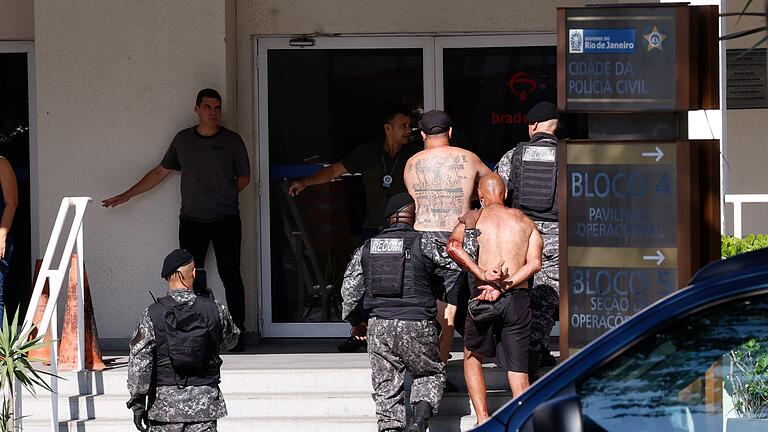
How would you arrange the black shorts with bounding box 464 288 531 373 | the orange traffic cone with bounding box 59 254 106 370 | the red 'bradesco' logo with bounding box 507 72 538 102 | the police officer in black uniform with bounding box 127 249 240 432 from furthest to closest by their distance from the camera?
the red 'bradesco' logo with bounding box 507 72 538 102 < the orange traffic cone with bounding box 59 254 106 370 < the black shorts with bounding box 464 288 531 373 < the police officer in black uniform with bounding box 127 249 240 432

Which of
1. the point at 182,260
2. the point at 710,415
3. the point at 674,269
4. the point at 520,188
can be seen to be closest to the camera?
the point at 710,415

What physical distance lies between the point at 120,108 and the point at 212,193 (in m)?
1.09

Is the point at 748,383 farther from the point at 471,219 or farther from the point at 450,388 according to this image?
the point at 450,388

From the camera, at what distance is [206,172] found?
1031cm

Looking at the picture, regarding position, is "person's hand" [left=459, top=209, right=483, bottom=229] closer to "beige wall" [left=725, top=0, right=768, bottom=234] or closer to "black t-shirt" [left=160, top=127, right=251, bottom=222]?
"black t-shirt" [left=160, top=127, right=251, bottom=222]

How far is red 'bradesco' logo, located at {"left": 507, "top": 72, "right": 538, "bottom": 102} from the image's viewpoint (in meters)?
10.8

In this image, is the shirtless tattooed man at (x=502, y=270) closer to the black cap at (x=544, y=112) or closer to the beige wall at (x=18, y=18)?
the black cap at (x=544, y=112)

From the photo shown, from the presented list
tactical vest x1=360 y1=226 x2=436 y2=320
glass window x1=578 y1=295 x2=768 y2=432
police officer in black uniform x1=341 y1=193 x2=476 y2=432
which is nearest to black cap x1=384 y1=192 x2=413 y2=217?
police officer in black uniform x1=341 y1=193 x2=476 y2=432

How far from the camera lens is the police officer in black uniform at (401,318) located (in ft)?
25.6

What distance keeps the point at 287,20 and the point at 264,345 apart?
2.79 metres

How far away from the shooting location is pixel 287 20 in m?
10.9

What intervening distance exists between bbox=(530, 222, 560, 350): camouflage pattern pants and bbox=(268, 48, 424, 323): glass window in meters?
2.74

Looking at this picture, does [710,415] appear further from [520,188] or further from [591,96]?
[520,188]

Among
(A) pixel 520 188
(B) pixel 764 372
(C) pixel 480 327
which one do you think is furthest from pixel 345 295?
(B) pixel 764 372
